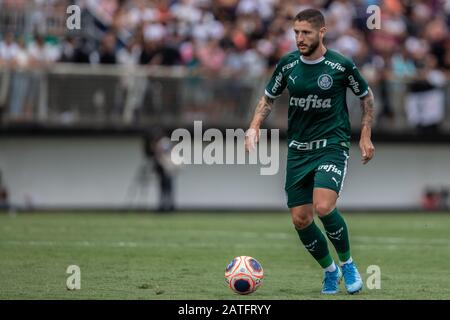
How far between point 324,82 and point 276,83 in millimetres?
593

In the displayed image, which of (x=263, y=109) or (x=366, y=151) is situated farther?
(x=263, y=109)

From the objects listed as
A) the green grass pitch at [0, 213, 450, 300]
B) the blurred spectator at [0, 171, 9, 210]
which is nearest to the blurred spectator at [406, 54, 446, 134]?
the green grass pitch at [0, 213, 450, 300]

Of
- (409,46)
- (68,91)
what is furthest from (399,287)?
(409,46)

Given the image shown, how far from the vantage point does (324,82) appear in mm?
10750

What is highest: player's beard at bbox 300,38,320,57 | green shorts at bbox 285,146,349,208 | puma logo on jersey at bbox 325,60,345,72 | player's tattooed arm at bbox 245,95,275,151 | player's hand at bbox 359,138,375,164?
player's beard at bbox 300,38,320,57

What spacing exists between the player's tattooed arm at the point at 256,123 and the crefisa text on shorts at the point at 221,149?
1439cm

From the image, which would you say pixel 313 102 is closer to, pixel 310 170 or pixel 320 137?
pixel 320 137

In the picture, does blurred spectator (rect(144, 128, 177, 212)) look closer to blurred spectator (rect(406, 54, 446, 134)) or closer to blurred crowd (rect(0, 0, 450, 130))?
blurred crowd (rect(0, 0, 450, 130))

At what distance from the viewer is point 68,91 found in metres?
25.6

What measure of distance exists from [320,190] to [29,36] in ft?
53.7

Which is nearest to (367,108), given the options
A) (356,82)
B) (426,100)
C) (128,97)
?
(356,82)

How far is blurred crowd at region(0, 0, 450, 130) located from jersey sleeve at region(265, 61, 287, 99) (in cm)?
1503

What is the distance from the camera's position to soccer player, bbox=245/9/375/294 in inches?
420

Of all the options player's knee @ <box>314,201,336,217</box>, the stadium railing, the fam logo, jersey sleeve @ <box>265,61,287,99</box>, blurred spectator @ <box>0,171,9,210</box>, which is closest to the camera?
player's knee @ <box>314,201,336,217</box>
